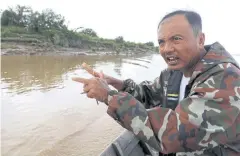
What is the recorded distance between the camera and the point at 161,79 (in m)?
2.52

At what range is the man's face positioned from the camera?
1.73 metres

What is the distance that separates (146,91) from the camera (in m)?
2.63

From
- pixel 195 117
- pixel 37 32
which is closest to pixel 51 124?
Result: pixel 195 117

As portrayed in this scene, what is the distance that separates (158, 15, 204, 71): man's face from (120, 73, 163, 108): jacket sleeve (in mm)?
718

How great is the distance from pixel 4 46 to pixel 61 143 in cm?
2058

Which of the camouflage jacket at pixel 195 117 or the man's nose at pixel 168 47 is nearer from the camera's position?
the camouflage jacket at pixel 195 117

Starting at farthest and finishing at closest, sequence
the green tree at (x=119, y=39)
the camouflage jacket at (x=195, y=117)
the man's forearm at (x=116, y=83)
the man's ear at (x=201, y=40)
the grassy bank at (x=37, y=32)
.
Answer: the green tree at (x=119, y=39) < the grassy bank at (x=37, y=32) < the man's forearm at (x=116, y=83) < the man's ear at (x=201, y=40) < the camouflage jacket at (x=195, y=117)

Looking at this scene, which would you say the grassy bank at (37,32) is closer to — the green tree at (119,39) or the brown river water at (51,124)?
the green tree at (119,39)

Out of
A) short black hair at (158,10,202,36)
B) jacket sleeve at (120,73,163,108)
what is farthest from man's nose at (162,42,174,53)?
jacket sleeve at (120,73,163,108)

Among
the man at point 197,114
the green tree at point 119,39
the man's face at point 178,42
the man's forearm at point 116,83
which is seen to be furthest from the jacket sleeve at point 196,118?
the green tree at point 119,39

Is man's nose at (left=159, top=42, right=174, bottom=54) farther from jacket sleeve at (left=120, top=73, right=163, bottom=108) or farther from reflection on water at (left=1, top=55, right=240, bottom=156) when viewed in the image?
reflection on water at (left=1, top=55, right=240, bottom=156)

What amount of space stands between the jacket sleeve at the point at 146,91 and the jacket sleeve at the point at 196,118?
3.45 feet

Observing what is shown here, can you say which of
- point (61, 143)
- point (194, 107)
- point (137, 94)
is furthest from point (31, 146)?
point (194, 107)

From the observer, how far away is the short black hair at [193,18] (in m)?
1.75
